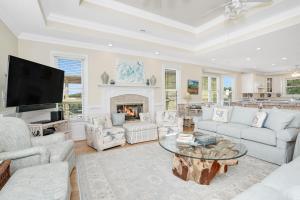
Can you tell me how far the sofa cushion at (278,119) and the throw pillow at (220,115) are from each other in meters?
0.92

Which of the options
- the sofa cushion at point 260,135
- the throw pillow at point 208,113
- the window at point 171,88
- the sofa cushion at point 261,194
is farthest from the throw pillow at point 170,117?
the sofa cushion at point 261,194

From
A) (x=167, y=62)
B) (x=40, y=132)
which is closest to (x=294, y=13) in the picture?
(x=167, y=62)

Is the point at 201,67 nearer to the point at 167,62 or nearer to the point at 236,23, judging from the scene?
the point at 167,62

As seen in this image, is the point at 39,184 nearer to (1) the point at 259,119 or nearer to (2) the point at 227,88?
(1) the point at 259,119

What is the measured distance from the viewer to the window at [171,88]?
6355mm

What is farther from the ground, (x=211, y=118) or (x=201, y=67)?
(x=201, y=67)

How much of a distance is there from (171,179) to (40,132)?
99.4 inches

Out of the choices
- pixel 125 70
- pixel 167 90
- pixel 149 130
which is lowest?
pixel 149 130

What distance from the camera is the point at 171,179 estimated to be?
245cm

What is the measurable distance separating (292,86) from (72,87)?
12.0 meters

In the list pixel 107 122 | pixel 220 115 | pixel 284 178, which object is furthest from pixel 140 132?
pixel 284 178

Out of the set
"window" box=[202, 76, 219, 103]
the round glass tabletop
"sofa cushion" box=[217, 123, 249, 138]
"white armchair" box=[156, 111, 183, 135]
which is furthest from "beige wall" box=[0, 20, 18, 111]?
"window" box=[202, 76, 219, 103]

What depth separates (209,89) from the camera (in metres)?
7.99

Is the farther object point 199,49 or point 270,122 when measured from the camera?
point 199,49
